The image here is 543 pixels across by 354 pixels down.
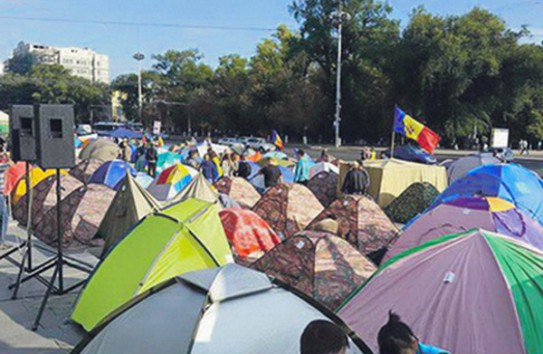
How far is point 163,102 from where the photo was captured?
80.9m

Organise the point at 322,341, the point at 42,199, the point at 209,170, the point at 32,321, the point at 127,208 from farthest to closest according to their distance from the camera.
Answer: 1. the point at 209,170
2. the point at 42,199
3. the point at 127,208
4. the point at 32,321
5. the point at 322,341

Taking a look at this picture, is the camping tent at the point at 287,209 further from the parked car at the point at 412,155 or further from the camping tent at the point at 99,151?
the parked car at the point at 412,155

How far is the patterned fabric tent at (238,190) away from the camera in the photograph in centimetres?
1248

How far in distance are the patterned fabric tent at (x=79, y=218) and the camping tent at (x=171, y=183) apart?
1129mm

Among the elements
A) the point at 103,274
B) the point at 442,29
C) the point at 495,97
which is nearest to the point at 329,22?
the point at 442,29

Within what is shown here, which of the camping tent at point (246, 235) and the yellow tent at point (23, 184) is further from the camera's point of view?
the yellow tent at point (23, 184)

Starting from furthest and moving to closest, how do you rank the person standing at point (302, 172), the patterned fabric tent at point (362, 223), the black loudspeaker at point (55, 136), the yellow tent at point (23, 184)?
the person standing at point (302, 172)
the yellow tent at point (23, 184)
the patterned fabric tent at point (362, 223)
the black loudspeaker at point (55, 136)

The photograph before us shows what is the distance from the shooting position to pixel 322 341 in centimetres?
285

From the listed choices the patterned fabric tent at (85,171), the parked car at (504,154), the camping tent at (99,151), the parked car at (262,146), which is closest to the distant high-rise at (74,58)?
the parked car at (262,146)

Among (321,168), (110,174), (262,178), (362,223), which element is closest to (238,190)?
(262,178)

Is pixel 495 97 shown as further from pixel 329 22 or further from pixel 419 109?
pixel 329 22

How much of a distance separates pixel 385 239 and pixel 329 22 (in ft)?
162

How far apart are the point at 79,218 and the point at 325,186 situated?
674 cm

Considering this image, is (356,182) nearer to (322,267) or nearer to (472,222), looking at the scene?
(472,222)
